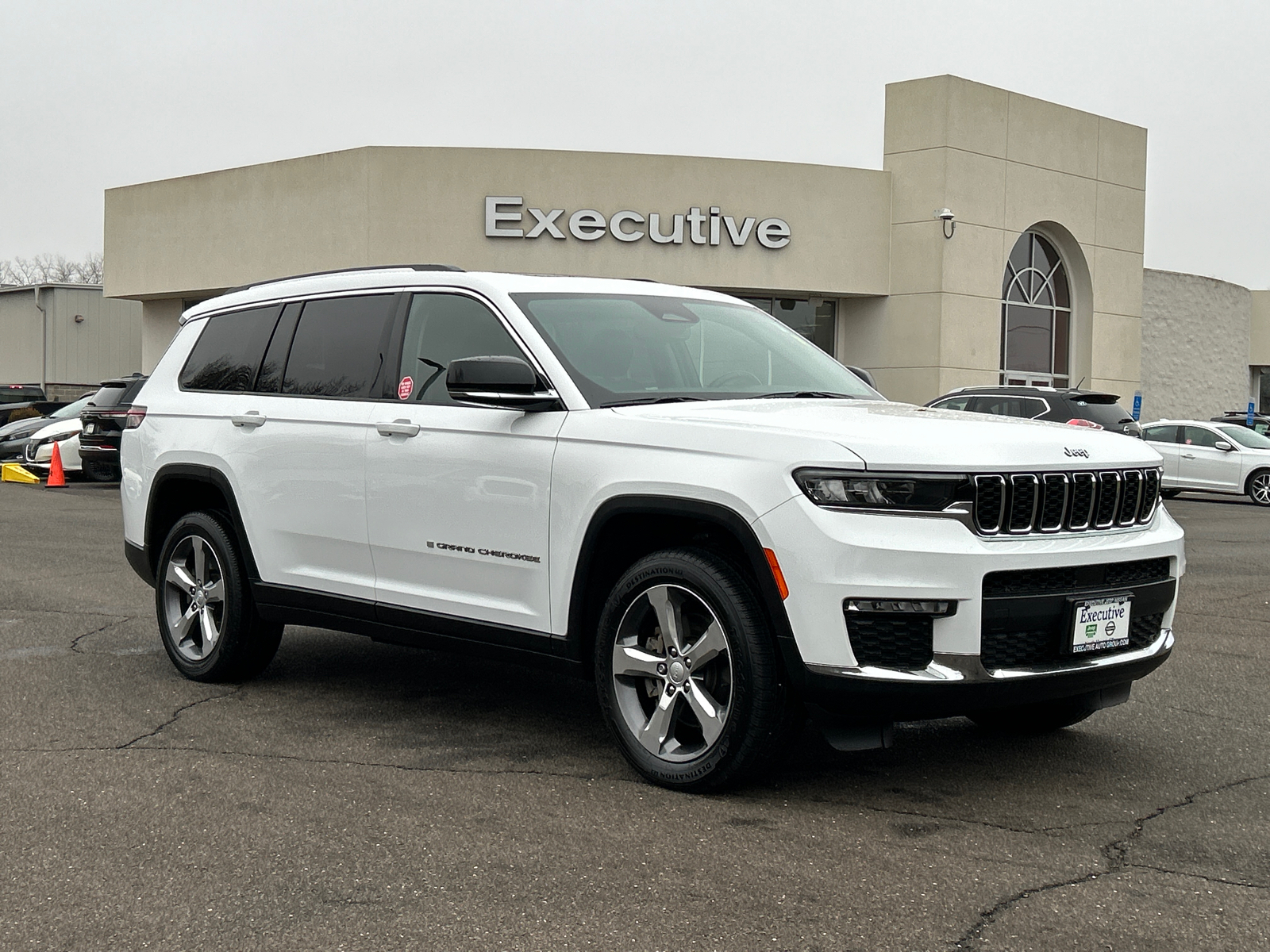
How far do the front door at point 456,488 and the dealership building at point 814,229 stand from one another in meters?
23.9

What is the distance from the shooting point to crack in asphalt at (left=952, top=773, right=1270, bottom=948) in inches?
147

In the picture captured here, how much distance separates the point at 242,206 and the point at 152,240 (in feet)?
12.1

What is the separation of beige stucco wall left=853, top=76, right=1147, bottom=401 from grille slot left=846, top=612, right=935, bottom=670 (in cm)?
2841

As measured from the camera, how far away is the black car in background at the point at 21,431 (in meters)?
24.5

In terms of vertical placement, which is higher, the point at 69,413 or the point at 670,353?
the point at 670,353

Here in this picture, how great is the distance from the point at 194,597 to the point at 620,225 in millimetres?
24471

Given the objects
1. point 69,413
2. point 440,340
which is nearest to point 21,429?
point 69,413

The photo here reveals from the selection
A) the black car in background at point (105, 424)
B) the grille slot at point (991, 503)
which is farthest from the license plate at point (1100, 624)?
the black car in background at point (105, 424)

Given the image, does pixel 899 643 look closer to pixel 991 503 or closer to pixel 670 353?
pixel 991 503

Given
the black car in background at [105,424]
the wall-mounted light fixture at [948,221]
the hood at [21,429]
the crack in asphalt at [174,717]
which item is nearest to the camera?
the crack in asphalt at [174,717]

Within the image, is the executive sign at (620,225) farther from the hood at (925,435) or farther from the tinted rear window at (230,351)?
the hood at (925,435)

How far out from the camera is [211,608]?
7020 millimetres

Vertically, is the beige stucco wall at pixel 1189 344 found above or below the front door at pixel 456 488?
above

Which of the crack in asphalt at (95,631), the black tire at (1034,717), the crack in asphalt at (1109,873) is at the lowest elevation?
the crack in asphalt at (95,631)
